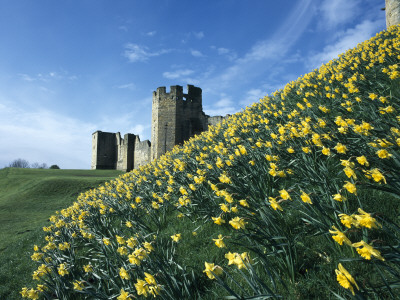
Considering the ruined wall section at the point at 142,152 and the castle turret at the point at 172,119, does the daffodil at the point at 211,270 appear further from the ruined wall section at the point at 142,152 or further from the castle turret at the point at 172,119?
the ruined wall section at the point at 142,152

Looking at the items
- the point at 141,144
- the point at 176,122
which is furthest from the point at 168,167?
the point at 141,144

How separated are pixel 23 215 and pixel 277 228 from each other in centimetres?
1319

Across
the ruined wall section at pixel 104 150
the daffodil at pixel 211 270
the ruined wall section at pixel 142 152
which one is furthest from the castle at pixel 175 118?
the daffodil at pixel 211 270

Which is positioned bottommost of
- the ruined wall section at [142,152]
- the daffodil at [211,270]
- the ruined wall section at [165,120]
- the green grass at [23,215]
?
the green grass at [23,215]

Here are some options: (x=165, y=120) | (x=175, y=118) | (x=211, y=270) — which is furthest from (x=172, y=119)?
(x=211, y=270)

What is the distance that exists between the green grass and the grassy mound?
108 cm

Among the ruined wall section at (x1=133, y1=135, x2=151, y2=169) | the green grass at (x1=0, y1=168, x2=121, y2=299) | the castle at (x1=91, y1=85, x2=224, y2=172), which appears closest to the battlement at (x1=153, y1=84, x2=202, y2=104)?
the castle at (x1=91, y1=85, x2=224, y2=172)

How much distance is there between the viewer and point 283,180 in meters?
3.75

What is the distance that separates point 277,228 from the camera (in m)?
2.25

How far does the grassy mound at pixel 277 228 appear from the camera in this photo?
1812 millimetres

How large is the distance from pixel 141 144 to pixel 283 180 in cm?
2588

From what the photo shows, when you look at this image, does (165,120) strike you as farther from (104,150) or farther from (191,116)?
(104,150)

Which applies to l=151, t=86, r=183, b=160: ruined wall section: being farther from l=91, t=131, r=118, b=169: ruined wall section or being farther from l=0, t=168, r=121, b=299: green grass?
l=91, t=131, r=118, b=169: ruined wall section

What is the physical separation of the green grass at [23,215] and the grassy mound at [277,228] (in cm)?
108
